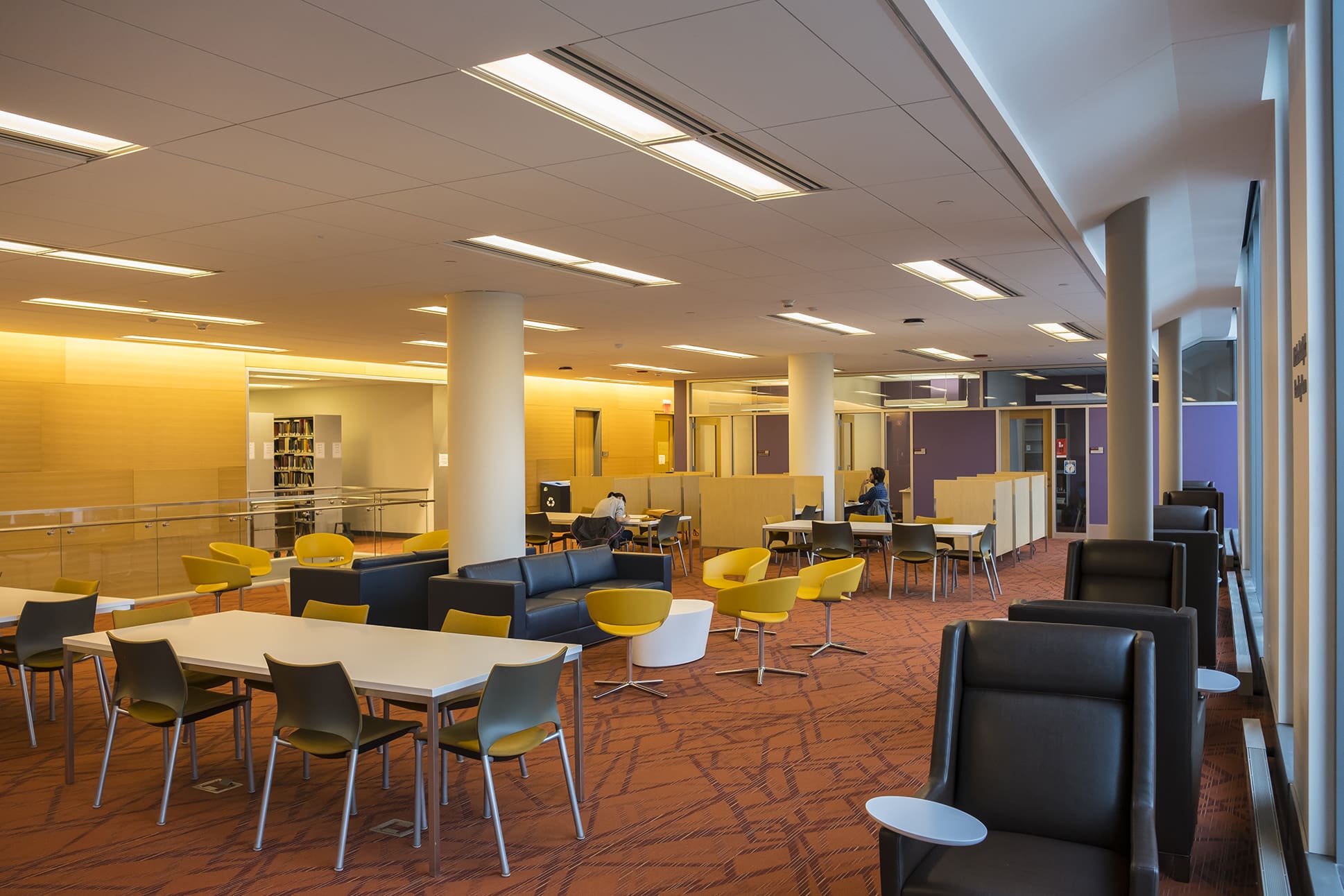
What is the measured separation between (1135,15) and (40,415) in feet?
41.5

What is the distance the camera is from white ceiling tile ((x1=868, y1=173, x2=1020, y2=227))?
18.4 feet

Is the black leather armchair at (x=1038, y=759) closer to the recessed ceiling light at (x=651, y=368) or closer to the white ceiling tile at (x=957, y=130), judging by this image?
the white ceiling tile at (x=957, y=130)

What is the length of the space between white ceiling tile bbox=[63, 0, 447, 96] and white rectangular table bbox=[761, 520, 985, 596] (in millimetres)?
8490

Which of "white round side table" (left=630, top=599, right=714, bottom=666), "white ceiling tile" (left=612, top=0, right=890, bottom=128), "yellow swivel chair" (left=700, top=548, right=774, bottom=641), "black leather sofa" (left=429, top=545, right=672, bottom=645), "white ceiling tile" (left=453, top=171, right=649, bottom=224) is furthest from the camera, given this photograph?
"yellow swivel chair" (left=700, top=548, right=774, bottom=641)

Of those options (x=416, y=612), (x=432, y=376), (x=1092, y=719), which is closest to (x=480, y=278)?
(x=416, y=612)

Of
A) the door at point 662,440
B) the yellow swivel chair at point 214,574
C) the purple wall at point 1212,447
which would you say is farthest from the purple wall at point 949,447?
the yellow swivel chair at point 214,574

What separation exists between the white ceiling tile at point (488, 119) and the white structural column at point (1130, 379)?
13.0ft

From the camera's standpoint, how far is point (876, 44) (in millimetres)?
3672

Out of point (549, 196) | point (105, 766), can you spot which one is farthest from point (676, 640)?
point (105, 766)

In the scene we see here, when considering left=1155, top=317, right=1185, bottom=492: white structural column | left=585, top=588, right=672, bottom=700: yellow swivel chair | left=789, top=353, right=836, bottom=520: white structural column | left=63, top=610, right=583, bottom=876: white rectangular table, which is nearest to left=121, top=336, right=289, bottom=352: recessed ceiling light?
left=63, top=610, right=583, bottom=876: white rectangular table

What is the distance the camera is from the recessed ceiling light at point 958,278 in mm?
8234

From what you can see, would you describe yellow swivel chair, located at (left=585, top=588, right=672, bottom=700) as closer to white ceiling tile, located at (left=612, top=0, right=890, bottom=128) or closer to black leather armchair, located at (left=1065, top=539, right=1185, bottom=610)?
black leather armchair, located at (left=1065, top=539, right=1185, bottom=610)

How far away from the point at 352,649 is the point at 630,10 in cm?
334

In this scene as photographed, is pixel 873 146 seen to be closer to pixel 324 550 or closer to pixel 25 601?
pixel 25 601
